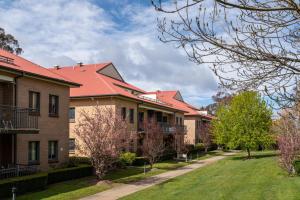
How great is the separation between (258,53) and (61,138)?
2367 cm

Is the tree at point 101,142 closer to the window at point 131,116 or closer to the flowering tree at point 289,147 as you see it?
the flowering tree at point 289,147

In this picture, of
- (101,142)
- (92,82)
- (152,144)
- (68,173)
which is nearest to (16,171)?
(68,173)

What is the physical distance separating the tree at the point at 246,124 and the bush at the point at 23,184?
89.4ft

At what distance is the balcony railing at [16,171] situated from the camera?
66.0ft

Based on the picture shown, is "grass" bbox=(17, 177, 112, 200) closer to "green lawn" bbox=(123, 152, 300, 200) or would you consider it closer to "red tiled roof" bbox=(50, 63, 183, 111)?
"green lawn" bbox=(123, 152, 300, 200)

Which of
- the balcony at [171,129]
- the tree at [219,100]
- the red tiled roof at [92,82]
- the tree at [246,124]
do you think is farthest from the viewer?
the balcony at [171,129]

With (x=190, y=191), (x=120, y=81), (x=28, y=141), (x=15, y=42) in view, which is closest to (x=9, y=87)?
(x=28, y=141)

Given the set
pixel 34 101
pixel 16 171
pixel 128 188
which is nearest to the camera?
pixel 16 171

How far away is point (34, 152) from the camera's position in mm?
25156

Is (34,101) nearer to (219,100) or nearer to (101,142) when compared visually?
(101,142)

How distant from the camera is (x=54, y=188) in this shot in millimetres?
21250

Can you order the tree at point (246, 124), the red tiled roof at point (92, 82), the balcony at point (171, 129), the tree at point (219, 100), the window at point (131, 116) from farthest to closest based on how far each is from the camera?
the balcony at point (171, 129) → the tree at point (246, 124) → the window at point (131, 116) → the red tiled roof at point (92, 82) → the tree at point (219, 100)

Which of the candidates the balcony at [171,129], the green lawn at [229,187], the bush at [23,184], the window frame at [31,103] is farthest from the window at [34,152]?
the balcony at [171,129]

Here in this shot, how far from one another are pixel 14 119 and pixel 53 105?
6.11 m
